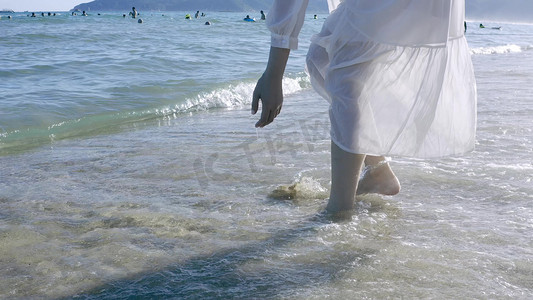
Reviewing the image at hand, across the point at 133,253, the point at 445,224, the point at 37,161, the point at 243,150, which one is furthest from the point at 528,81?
the point at 133,253

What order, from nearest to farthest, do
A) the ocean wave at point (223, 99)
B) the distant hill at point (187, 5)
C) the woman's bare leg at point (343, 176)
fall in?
the woman's bare leg at point (343, 176) → the ocean wave at point (223, 99) → the distant hill at point (187, 5)

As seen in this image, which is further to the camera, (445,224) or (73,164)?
(73,164)

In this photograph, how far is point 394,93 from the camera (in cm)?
196

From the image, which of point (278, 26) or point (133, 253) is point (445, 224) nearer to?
point (278, 26)

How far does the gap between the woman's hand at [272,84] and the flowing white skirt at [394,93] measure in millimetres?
181

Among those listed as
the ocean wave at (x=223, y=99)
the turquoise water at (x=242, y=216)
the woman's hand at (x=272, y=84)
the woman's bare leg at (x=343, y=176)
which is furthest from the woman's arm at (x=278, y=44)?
the ocean wave at (x=223, y=99)

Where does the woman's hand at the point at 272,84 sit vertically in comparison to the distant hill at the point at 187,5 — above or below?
below

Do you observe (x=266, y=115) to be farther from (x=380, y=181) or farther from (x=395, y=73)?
(x=380, y=181)

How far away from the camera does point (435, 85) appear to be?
6.32 ft

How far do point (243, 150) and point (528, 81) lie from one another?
4293mm

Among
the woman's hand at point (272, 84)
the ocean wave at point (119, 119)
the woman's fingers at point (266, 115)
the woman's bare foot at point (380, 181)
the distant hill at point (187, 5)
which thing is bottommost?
the ocean wave at point (119, 119)

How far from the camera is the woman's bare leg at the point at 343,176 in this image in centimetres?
207

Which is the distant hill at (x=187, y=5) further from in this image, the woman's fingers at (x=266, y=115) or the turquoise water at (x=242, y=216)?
the woman's fingers at (x=266, y=115)

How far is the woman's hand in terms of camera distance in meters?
1.97
